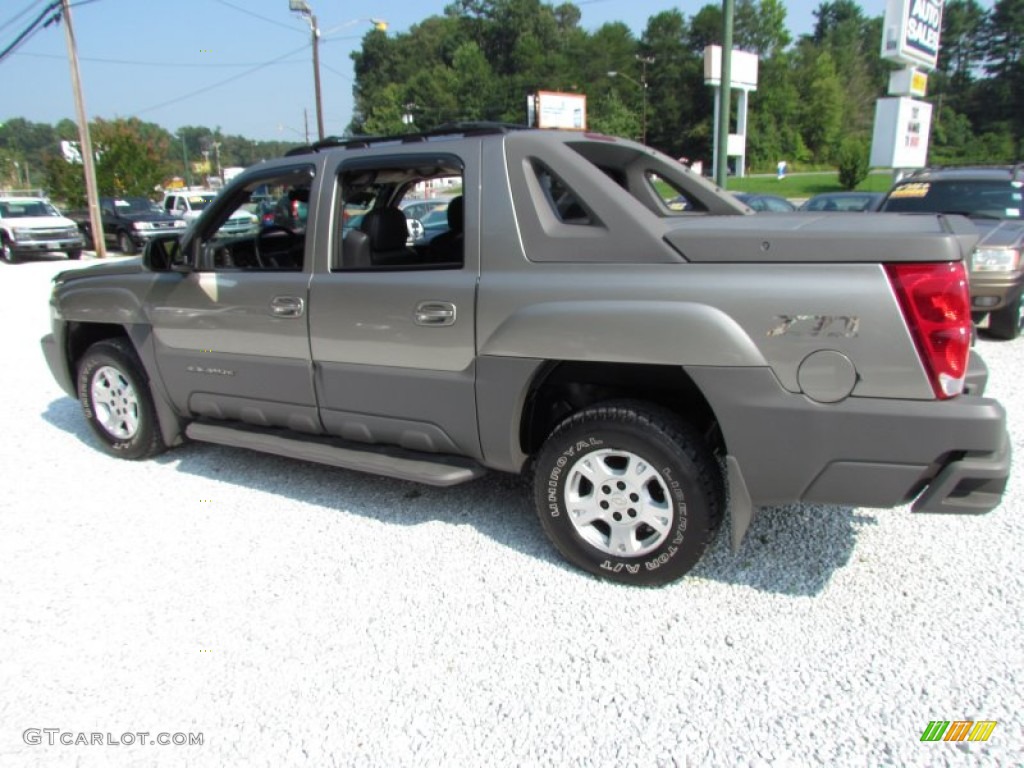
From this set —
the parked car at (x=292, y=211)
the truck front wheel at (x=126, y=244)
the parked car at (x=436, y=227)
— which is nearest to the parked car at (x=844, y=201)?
the parked car at (x=436, y=227)

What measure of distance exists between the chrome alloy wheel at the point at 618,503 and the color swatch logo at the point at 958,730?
1052 mm

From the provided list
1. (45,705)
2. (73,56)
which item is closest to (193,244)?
(45,705)

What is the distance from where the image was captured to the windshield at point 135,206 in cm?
2339

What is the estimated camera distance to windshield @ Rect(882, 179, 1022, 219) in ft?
25.5

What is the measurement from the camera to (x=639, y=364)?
2.85 m

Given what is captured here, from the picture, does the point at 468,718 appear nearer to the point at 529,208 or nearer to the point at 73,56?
the point at 529,208

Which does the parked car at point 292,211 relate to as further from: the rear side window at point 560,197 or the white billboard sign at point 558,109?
the white billboard sign at point 558,109

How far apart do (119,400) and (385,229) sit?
7.13 feet

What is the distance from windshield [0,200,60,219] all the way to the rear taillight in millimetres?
24474

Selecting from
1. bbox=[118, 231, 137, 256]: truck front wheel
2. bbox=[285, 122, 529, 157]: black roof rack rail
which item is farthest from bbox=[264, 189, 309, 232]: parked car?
bbox=[118, 231, 137, 256]: truck front wheel

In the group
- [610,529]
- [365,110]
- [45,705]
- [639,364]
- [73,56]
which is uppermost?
[365,110]

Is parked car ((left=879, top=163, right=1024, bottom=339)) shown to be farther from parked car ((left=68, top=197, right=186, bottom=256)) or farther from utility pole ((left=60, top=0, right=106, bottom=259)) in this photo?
utility pole ((left=60, top=0, right=106, bottom=259))

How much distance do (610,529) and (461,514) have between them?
1.02 m

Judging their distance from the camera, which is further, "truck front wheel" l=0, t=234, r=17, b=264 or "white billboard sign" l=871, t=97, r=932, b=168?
"white billboard sign" l=871, t=97, r=932, b=168
